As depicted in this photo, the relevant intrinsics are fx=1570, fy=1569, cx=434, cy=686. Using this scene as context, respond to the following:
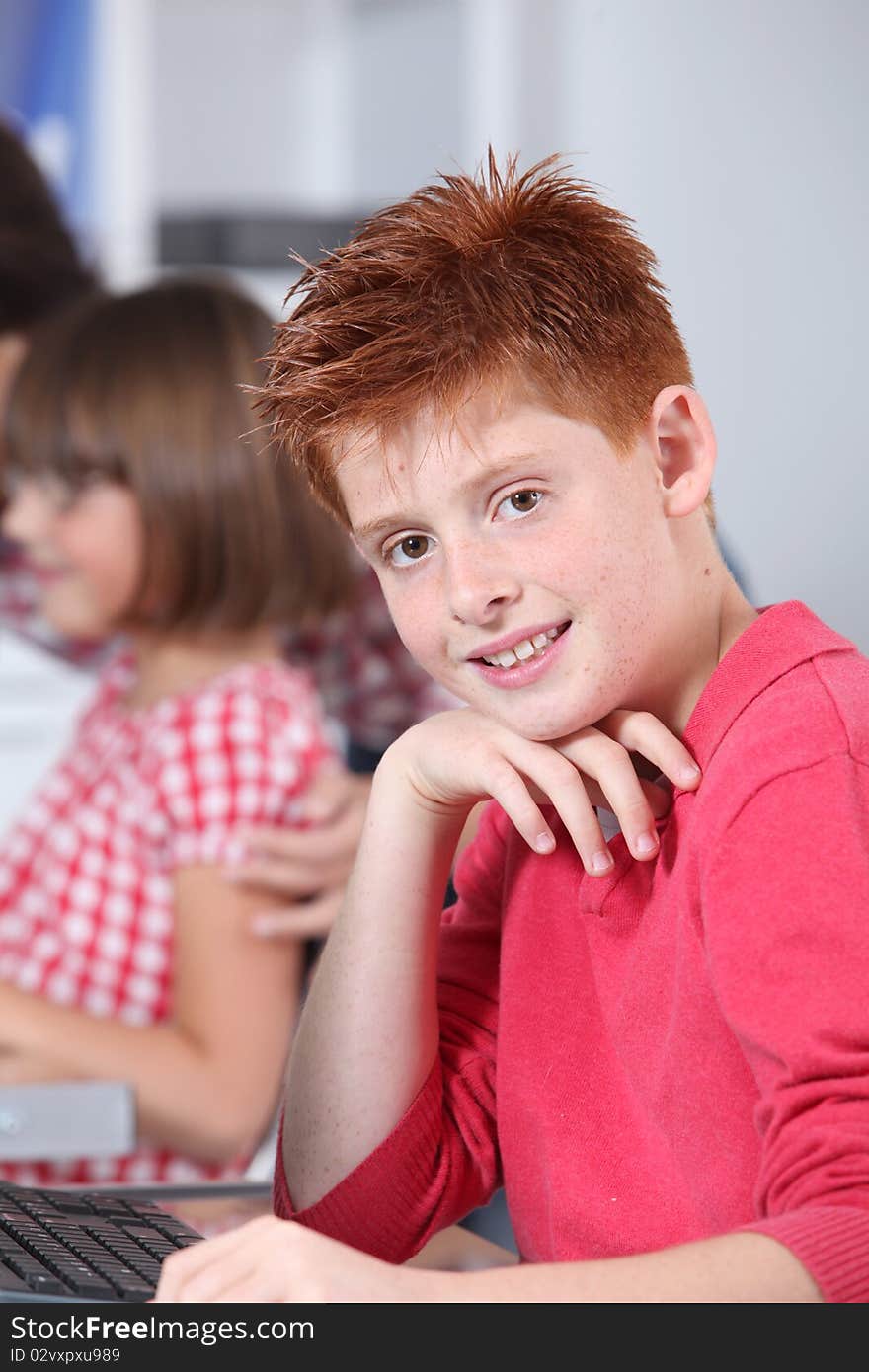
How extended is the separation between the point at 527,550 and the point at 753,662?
0.10 m

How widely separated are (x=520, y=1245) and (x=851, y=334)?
2.39 feet

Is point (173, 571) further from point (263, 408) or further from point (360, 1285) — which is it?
point (360, 1285)

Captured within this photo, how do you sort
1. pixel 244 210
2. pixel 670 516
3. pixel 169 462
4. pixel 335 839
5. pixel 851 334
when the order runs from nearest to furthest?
pixel 670 516, pixel 851 334, pixel 335 839, pixel 169 462, pixel 244 210

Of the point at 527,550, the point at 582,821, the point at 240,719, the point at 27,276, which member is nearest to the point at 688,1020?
the point at 582,821

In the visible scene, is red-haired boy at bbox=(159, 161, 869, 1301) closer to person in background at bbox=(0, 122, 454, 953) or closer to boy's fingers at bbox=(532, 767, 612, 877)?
boy's fingers at bbox=(532, 767, 612, 877)

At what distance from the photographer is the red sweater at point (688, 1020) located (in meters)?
0.52

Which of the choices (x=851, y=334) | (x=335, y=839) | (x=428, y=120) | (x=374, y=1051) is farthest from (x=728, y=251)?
(x=428, y=120)

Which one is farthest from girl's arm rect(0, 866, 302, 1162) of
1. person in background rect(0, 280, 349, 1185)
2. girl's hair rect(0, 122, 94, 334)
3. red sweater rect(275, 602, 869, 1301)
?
girl's hair rect(0, 122, 94, 334)

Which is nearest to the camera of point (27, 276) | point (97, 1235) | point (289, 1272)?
point (289, 1272)

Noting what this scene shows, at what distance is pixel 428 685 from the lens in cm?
168

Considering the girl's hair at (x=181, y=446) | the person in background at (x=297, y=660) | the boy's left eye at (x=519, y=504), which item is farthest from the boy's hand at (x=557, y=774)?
the girl's hair at (x=181, y=446)

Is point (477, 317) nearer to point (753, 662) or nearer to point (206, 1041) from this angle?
point (753, 662)

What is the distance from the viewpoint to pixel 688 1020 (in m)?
0.62

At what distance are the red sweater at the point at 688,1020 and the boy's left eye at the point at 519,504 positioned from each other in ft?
0.35
